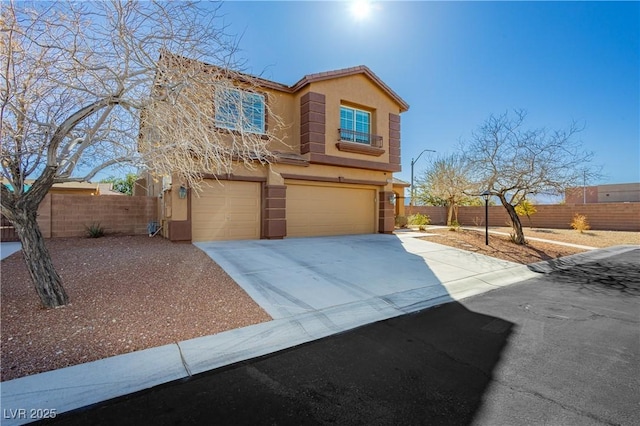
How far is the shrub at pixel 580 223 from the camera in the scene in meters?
19.1

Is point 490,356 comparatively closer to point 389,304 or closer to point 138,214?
point 389,304

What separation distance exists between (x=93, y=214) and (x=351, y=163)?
34.4 feet

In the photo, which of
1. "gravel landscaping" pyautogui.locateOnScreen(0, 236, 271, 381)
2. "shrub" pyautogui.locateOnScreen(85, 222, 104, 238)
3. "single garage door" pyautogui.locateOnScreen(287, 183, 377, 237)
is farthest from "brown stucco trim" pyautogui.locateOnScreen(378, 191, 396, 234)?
"shrub" pyautogui.locateOnScreen(85, 222, 104, 238)

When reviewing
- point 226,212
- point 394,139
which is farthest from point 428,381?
point 394,139

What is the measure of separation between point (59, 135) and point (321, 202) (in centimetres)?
992

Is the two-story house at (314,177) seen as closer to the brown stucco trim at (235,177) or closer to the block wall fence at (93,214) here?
the brown stucco trim at (235,177)

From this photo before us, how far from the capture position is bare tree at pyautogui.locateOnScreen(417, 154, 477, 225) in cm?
1502

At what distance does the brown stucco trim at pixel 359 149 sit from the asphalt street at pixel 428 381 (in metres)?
9.50

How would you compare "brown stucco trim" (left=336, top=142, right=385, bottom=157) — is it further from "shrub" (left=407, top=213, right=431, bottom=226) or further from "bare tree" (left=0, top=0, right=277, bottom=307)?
"bare tree" (left=0, top=0, right=277, bottom=307)

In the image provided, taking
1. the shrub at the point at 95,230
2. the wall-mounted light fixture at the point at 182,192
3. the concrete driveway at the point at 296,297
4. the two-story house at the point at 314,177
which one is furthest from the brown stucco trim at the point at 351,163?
the shrub at the point at 95,230

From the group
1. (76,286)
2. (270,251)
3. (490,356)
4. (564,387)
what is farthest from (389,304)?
(76,286)

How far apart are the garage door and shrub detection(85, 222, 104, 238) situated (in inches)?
151

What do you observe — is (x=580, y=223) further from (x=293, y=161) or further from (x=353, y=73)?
(x=293, y=161)

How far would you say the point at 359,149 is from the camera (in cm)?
1390
